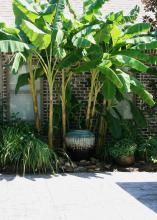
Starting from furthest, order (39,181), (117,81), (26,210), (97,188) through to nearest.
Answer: (117,81), (39,181), (97,188), (26,210)

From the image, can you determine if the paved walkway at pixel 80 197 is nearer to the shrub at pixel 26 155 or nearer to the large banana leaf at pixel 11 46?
the shrub at pixel 26 155

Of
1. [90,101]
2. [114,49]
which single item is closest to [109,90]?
[114,49]

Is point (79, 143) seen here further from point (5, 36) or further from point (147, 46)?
point (5, 36)

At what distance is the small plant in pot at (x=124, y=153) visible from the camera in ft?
38.4

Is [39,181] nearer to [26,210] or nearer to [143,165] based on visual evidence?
[26,210]

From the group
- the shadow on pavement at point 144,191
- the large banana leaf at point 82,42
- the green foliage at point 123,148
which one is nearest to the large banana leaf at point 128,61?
the large banana leaf at point 82,42

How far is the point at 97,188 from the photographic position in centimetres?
932

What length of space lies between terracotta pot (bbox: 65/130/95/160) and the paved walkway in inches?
41.0

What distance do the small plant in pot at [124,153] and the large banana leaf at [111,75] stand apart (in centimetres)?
189

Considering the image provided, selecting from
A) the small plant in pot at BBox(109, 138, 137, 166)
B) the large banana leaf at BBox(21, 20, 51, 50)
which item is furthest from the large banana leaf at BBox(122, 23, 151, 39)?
the small plant in pot at BBox(109, 138, 137, 166)

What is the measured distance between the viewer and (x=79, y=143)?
11805 millimetres

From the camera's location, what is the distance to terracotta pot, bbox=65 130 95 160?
38.7 feet

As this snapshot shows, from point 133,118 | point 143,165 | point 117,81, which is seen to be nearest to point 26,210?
point 117,81

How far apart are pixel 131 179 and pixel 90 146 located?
197cm
